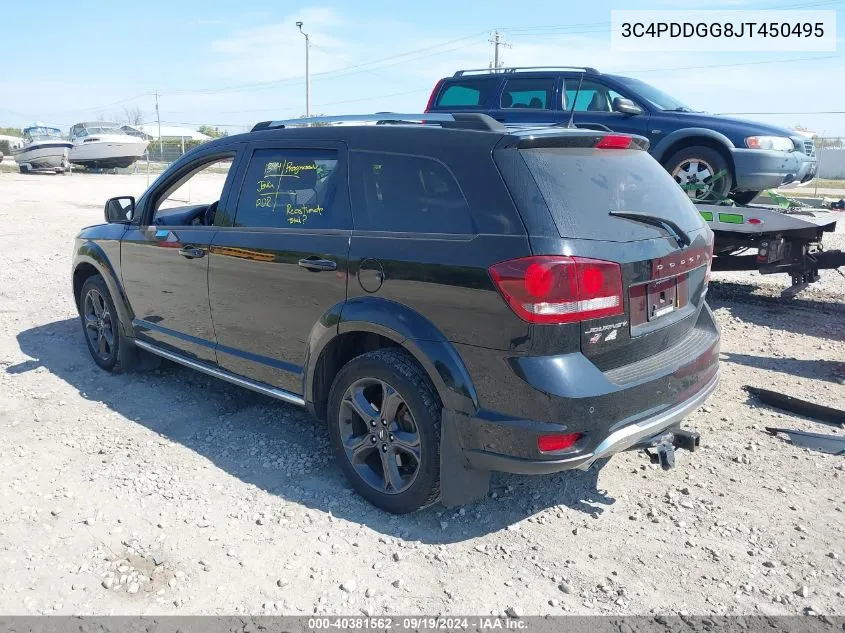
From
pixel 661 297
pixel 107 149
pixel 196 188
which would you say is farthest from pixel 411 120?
pixel 107 149

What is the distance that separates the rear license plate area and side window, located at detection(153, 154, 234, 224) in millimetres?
2660

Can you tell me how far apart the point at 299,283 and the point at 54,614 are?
1877mm

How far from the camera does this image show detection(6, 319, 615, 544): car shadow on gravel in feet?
11.7

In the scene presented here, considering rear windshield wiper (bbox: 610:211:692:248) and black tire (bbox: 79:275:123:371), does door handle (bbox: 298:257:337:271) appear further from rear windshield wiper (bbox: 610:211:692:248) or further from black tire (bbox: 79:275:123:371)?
black tire (bbox: 79:275:123:371)

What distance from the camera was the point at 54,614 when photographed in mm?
2830

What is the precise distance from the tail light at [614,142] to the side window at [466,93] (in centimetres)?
560

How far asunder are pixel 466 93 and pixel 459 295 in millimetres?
6604

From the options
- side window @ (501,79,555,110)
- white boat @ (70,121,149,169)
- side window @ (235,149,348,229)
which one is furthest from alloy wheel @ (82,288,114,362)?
white boat @ (70,121,149,169)

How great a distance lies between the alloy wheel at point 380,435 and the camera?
3459 millimetres

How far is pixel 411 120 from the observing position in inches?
145

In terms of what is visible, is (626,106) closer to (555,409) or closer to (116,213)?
(116,213)

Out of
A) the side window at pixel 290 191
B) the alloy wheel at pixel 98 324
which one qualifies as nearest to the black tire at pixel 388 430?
the side window at pixel 290 191

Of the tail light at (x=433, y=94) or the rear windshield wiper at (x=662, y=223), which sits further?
the tail light at (x=433, y=94)

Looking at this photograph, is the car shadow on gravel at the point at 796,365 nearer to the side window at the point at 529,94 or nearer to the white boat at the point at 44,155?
the side window at the point at 529,94
